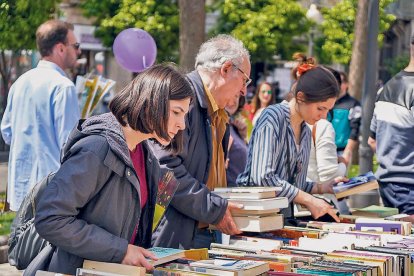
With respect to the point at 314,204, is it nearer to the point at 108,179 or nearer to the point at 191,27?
the point at 108,179

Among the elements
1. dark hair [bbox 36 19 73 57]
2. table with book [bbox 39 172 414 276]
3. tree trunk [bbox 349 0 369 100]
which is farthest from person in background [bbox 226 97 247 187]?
tree trunk [bbox 349 0 369 100]

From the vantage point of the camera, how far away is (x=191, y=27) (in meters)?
13.7

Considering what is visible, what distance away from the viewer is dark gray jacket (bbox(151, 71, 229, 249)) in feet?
14.4

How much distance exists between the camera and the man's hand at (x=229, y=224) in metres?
4.39

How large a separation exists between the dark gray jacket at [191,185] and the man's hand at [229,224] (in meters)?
0.03

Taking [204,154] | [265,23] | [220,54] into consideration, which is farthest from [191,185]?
[265,23]

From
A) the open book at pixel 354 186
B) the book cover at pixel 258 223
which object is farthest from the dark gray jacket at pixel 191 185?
the open book at pixel 354 186

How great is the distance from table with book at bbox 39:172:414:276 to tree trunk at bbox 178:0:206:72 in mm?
8803

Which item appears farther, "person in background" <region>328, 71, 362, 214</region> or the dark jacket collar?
"person in background" <region>328, 71, 362, 214</region>

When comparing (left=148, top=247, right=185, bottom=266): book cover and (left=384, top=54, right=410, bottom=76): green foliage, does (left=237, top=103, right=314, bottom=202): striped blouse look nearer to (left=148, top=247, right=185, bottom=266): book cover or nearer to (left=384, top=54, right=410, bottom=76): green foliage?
(left=148, top=247, right=185, bottom=266): book cover

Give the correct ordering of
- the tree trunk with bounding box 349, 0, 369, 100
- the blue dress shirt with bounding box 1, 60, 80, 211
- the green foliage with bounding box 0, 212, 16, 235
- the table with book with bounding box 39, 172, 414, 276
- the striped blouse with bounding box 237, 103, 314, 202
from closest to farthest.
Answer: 1. the table with book with bounding box 39, 172, 414, 276
2. the striped blouse with bounding box 237, 103, 314, 202
3. the blue dress shirt with bounding box 1, 60, 80, 211
4. the green foliage with bounding box 0, 212, 16, 235
5. the tree trunk with bounding box 349, 0, 369, 100

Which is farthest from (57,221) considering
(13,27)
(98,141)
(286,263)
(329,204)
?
(13,27)

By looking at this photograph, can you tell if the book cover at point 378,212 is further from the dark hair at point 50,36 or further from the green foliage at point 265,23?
the green foliage at point 265,23

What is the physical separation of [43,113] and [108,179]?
102 inches
